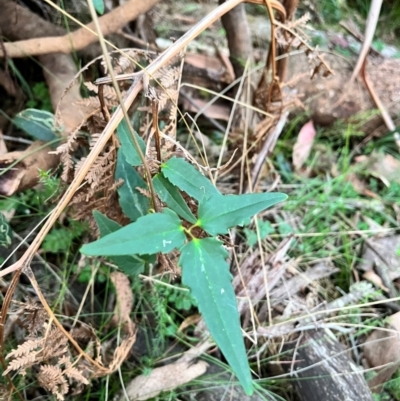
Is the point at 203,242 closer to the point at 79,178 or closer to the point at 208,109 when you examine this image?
the point at 79,178

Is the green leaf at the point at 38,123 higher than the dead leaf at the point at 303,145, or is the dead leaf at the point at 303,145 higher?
the green leaf at the point at 38,123

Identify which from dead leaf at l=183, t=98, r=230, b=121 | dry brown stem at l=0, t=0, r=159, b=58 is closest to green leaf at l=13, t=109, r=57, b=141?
dry brown stem at l=0, t=0, r=159, b=58

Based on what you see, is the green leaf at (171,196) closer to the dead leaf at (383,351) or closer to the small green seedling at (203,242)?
the small green seedling at (203,242)

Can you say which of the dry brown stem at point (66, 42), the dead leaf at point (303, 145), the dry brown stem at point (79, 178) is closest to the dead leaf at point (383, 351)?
the dead leaf at point (303, 145)

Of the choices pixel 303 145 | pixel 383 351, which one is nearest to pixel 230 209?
pixel 383 351

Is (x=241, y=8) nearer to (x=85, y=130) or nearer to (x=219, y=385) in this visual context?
(x=85, y=130)

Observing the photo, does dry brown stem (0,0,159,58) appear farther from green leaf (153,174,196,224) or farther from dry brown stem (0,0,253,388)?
green leaf (153,174,196,224)

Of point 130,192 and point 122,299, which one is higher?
point 130,192
